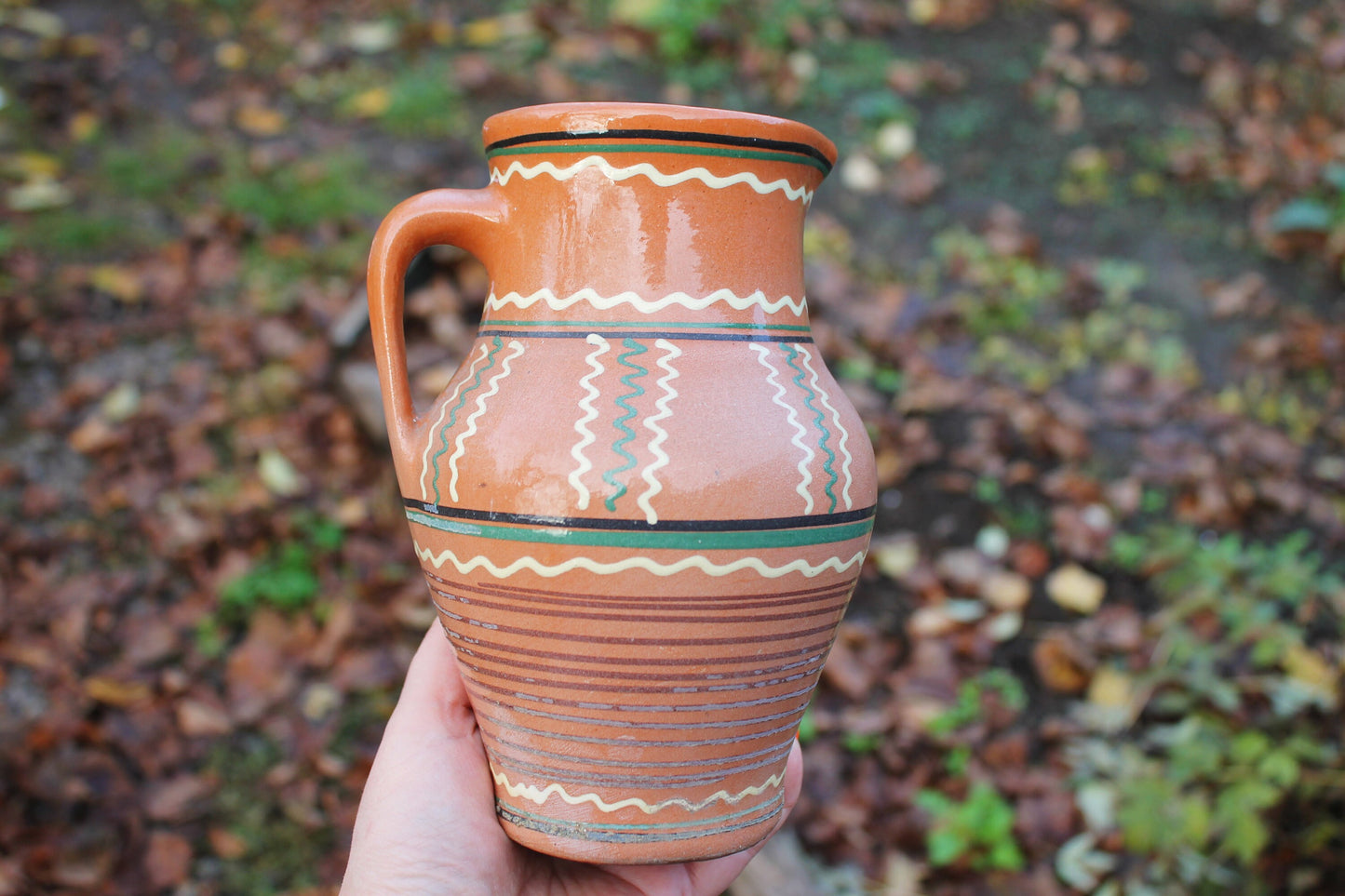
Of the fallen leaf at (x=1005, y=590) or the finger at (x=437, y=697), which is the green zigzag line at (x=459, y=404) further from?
the fallen leaf at (x=1005, y=590)

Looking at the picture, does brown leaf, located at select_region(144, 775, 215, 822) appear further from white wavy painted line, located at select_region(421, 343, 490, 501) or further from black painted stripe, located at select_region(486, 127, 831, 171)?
black painted stripe, located at select_region(486, 127, 831, 171)

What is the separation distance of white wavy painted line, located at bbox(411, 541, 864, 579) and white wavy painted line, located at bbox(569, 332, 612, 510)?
0.08m

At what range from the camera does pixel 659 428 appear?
4.11 ft

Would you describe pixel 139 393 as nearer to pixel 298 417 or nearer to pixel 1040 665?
pixel 298 417

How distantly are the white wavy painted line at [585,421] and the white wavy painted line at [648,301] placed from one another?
0.18 feet

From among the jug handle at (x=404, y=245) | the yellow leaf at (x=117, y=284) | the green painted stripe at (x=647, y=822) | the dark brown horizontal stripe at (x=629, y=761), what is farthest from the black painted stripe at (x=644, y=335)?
the yellow leaf at (x=117, y=284)

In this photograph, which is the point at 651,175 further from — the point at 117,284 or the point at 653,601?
the point at 117,284

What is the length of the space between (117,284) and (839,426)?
2820mm

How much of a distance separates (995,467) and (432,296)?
1755mm

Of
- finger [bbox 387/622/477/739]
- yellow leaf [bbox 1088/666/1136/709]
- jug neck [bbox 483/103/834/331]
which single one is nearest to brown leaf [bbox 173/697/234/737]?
finger [bbox 387/622/477/739]

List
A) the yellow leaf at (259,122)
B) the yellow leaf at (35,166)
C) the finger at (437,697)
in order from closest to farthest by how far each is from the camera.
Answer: the finger at (437,697) → the yellow leaf at (35,166) → the yellow leaf at (259,122)

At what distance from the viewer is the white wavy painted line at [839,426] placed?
4.40 ft

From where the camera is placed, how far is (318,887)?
2279 millimetres

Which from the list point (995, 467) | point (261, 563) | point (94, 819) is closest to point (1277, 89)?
point (995, 467)
